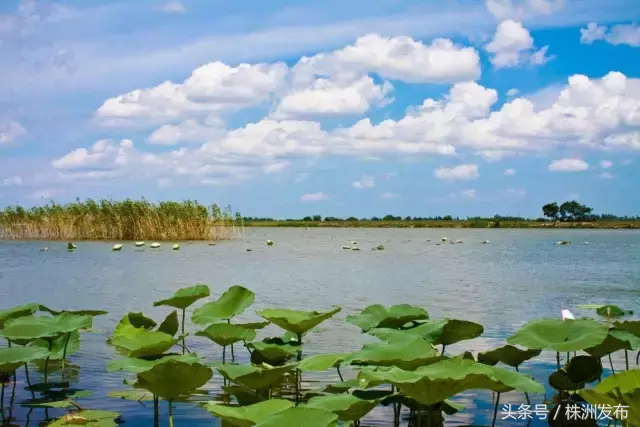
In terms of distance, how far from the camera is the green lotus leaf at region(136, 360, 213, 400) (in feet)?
13.1

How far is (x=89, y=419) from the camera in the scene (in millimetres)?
4773

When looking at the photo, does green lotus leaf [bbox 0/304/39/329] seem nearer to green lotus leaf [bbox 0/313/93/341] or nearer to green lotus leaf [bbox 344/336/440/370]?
green lotus leaf [bbox 0/313/93/341]

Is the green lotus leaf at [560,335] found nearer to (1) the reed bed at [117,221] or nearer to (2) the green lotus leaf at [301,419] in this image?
(2) the green lotus leaf at [301,419]

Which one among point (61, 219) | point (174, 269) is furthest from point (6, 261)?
point (61, 219)

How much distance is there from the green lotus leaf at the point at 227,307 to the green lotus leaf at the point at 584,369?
2459 mm

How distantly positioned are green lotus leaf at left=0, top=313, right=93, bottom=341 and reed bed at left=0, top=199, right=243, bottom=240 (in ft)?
95.0

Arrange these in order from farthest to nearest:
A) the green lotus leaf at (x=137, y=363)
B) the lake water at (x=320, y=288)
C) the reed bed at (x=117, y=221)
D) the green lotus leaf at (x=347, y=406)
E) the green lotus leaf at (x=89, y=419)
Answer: the reed bed at (x=117, y=221) < the lake water at (x=320, y=288) < the green lotus leaf at (x=89, y=419) < the green lotus leaf at (x=137, y=363) < the green lotus leaf at (x=347, y=406)

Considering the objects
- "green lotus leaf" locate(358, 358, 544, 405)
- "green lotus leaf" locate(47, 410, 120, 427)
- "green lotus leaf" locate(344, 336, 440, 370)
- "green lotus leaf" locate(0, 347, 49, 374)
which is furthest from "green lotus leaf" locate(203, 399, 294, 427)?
"green lotus leaf" locate(0, 347, 49, 374)

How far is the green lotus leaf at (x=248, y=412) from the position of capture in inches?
131

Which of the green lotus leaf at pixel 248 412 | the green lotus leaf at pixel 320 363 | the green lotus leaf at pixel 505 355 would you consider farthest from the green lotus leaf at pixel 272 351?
the green lotus leaf at pixel 248 412

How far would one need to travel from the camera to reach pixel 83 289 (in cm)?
1489

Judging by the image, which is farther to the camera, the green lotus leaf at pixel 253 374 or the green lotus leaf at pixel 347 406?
the green lotus leaf at pixel 253 374

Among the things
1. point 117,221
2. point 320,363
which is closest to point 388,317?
point 320,363

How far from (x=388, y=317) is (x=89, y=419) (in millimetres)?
2257
